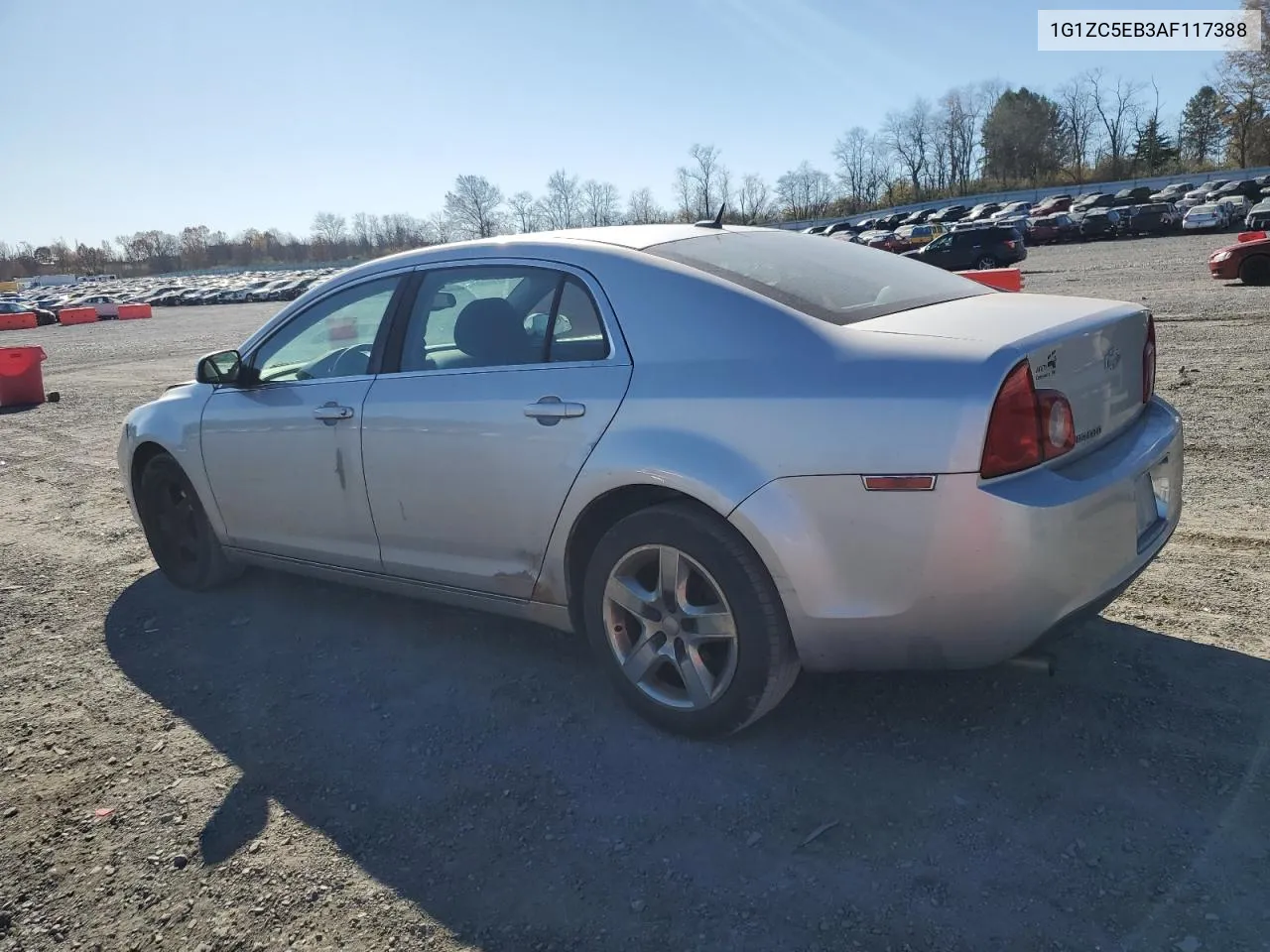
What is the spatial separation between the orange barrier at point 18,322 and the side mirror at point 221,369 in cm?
4943

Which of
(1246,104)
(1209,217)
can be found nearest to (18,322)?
(1209,217)

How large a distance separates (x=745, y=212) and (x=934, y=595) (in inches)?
4551

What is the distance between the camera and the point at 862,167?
359 ft

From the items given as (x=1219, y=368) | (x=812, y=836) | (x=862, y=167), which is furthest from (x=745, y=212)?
(x=812, y=836)

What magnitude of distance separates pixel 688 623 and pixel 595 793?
594 millimetres

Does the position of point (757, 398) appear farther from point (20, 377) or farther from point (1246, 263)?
point (1246, 263)

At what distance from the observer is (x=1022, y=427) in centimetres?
248

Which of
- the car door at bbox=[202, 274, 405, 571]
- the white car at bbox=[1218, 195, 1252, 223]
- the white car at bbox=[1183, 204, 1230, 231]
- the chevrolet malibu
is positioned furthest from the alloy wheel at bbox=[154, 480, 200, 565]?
the white car at bbox=[1218, 195, 1252, 223]

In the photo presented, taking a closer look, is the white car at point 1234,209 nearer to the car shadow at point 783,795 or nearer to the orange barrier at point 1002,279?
the orange barrier at point 1002,279

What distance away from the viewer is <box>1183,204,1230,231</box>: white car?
36312mm

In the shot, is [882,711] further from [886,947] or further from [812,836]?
[886,947]

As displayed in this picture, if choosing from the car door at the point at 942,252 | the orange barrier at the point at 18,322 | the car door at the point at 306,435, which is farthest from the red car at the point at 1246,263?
the orange barrier at the point at 18,322

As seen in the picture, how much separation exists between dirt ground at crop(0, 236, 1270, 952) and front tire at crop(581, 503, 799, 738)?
18 cm

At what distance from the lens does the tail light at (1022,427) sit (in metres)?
2.43
